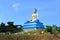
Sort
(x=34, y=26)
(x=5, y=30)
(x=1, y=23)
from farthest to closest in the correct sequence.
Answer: (x=34, y=26)
(x=1, y=23)
(x=5, y=30)

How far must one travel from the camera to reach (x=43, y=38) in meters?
18.4

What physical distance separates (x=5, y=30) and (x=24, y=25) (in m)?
5.55

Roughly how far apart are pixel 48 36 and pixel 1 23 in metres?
4.48

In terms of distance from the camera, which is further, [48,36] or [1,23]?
[1,23]

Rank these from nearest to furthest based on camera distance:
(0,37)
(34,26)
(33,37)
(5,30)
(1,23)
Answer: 1. (0,37)
2. (33,37)
3. (5,30)
4. (1,23)
5. (34,26)

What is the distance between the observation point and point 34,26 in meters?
25.1

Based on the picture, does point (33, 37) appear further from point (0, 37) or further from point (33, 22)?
point (33, 22)

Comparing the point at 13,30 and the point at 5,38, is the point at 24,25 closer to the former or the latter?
the point at 13,30

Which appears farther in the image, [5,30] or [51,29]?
[51,29]

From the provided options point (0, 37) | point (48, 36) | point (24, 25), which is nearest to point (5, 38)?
point (0, 37)

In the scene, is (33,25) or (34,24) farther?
(34,24)

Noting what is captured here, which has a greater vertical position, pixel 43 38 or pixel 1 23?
pixel 1 23

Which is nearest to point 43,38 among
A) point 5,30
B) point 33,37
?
point 33,37

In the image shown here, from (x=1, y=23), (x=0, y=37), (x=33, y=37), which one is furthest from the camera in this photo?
(x=1, y=23)
